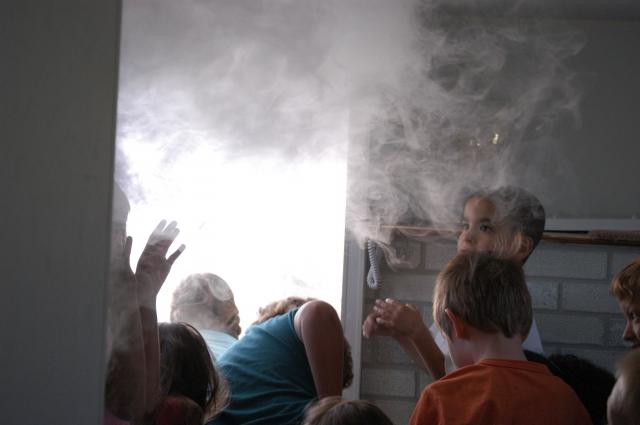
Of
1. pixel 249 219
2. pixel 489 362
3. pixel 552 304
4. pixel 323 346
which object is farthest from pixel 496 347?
pixel 552 304

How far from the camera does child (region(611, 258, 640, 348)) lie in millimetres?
1525

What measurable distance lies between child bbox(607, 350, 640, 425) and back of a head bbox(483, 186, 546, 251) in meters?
0.70


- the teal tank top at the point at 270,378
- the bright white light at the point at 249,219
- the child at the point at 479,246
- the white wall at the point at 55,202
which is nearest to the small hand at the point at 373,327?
the child at the point at 479,246

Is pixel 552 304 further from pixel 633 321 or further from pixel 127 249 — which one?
pixel 127 249

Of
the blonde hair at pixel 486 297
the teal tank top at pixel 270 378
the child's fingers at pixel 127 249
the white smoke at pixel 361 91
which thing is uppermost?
the white smoke at pixel 361 91

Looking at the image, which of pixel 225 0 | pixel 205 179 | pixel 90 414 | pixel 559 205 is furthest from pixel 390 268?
pixel 90 414

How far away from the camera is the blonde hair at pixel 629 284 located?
1.54 meters

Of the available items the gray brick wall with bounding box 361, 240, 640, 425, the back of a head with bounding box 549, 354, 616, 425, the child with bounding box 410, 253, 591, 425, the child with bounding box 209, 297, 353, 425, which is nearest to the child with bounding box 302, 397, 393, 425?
the child with bounding box 410, 253, 591, 425

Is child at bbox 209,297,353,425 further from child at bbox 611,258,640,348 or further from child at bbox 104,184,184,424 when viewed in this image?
child at bbox 611,258,640,348

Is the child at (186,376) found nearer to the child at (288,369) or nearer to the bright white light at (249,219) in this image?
the child at (288,369)

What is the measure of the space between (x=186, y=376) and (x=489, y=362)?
0.60 metres

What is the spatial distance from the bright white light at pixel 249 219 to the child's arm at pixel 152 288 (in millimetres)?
153

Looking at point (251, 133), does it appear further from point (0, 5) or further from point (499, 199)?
point (0, 5)

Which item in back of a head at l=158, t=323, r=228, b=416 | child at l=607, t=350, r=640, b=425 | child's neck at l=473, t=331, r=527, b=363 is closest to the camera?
child at l=607, t=350, r=640, b=425
